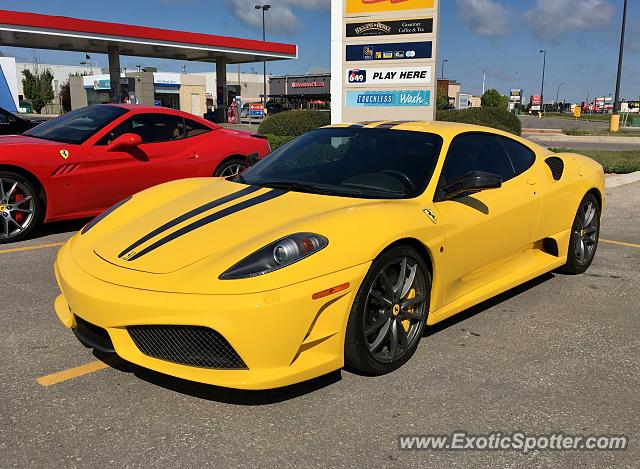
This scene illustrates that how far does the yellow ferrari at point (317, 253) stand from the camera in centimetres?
259

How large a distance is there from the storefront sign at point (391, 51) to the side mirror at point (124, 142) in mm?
7522

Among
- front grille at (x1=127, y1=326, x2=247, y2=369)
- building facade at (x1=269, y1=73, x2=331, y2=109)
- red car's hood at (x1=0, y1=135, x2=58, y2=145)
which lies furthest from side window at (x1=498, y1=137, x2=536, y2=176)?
building facade at (x1=269, y1=73, x2=331, y2=109)

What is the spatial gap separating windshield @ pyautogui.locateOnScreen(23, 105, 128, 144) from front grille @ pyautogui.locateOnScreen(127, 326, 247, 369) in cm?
418

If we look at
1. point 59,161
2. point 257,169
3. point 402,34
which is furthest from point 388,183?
point 402,34

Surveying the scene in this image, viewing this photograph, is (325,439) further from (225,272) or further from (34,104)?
(34,104)

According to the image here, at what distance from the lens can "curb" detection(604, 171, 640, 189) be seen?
428 inches

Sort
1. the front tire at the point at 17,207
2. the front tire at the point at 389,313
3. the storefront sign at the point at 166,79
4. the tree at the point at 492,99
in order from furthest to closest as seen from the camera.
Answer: the tree at the point at 492,99 < the storefront sign at the point at 166,79 < the front tire at the point at 17,207 < the front tire at the point at 389,313

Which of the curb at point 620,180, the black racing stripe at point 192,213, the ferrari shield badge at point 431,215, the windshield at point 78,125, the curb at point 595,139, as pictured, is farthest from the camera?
the curb at point 595,139

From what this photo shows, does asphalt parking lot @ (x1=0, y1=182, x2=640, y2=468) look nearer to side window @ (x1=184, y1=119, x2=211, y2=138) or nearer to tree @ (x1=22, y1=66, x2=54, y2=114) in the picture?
side window @ (x1=184, y1=119, x2=211, y2=138)

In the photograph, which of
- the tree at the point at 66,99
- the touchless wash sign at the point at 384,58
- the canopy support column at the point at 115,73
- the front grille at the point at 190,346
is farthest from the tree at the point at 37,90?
the front grille at the point at 190,346

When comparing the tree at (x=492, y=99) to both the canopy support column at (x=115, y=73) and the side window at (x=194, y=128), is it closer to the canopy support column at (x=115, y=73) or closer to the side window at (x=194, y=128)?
the canopy support column at (x=115, y=73)

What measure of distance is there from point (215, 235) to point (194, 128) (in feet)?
14.7

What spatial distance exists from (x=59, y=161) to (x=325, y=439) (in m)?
4.61

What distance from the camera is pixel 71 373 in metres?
3.08
